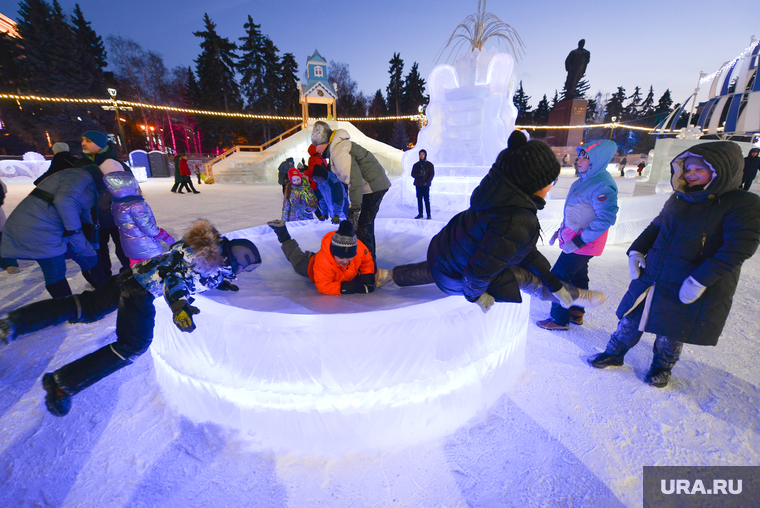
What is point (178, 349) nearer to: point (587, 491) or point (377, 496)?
point (377, 496)

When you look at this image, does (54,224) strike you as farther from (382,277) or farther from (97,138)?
(382,277)

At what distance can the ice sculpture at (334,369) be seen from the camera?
1.37 meters

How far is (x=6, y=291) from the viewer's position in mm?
3145

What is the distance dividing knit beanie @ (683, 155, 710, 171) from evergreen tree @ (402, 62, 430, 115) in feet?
115

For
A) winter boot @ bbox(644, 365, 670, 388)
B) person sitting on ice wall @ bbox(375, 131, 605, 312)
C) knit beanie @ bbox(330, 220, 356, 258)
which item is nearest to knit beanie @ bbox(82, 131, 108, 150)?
knit beanie @ bbox(330, 220, 356, 258)

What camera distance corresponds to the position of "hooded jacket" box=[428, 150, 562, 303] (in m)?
1.33

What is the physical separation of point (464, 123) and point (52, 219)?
7657mm

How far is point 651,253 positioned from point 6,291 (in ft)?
18.1

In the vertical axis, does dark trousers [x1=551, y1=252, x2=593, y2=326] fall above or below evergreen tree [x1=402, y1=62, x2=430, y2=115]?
below

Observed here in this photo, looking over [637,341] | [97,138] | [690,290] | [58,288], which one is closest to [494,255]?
[690,290]

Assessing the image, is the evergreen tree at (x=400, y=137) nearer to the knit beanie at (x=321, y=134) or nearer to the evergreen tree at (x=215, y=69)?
the evergreen tree at (x=215, y=69)

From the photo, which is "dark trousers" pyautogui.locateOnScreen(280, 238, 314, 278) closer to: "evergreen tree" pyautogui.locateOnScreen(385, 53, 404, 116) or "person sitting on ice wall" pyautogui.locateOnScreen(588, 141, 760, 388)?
"person sitting on ice wall" pyautogui.locateOnScreen(588, 141, 760, 388)

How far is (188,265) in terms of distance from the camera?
1.55m

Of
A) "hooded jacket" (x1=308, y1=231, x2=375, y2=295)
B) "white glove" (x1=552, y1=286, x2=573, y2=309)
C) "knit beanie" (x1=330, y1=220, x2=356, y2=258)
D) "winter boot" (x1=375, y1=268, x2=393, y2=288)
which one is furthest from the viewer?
"winter boot" (x1=375, y1=268, x2=393, y2=288)
